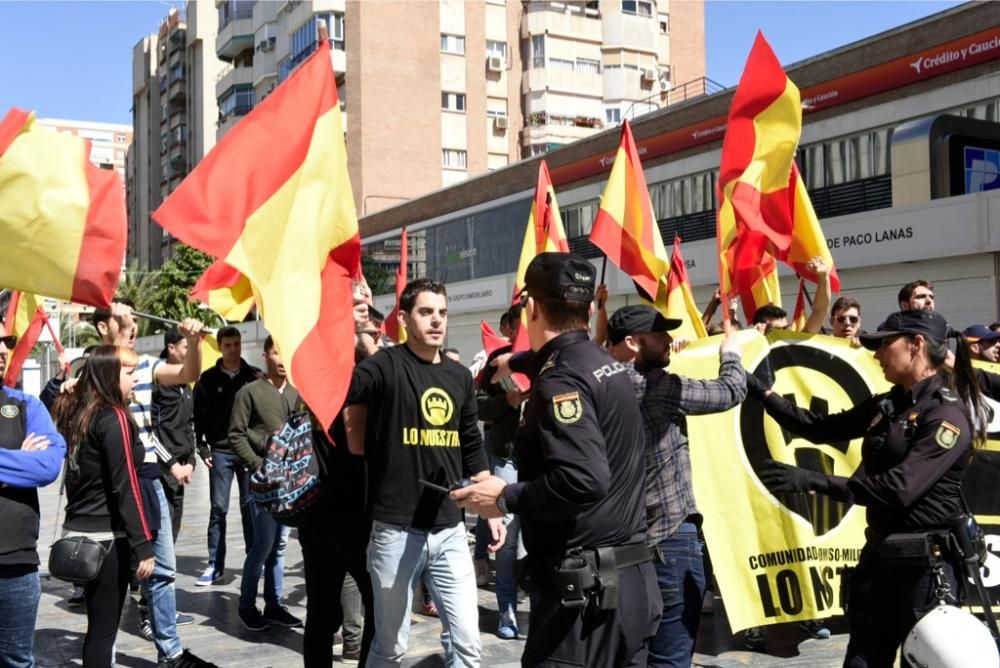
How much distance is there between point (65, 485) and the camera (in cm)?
529

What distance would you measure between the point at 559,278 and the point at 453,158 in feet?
180

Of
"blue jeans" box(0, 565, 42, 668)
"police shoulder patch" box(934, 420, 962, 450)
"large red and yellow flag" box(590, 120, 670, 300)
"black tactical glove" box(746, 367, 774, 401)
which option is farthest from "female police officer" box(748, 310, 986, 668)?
"blue jeans" box(0, 565, 42, 668)

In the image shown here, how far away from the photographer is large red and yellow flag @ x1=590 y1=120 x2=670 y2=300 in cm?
691

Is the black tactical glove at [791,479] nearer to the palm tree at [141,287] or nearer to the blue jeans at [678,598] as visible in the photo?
the blue jeans at [678,598]

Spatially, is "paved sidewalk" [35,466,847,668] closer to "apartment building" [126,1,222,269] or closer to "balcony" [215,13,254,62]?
"balcony" [215,13,254,62]

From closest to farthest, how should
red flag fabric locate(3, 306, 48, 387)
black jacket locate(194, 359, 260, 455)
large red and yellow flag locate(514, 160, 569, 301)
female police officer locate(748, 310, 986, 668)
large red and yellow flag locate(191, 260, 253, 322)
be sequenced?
female police officer locate(748, 310, 986, 668) < large red and yellow flag locate(191, 260, 253, 322) < large red and yellow flag locate(514, 160, 569, 301) < black jacket locate(194, 359, 260, 455) < red flag fabric locate(3, 306, 48, 387)

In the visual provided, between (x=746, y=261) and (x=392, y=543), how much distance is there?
347cm

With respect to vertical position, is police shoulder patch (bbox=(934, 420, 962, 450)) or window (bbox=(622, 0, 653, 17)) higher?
window (bbox=(622, 0, 653, 17))

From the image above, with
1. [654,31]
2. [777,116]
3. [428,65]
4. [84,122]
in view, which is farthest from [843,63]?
[84,122]

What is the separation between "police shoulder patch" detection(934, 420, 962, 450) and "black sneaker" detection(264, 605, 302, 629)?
4.54 m

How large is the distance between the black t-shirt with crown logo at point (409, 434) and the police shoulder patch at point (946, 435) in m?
2.03

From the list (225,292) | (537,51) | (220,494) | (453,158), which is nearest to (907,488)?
(225,292)

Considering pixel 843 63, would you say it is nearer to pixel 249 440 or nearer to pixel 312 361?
pixel 249 440

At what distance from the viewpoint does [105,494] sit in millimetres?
5086
